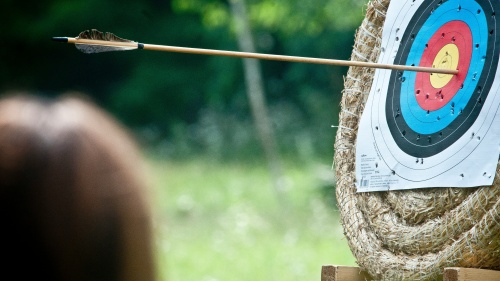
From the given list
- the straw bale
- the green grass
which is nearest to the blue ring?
the straw bale

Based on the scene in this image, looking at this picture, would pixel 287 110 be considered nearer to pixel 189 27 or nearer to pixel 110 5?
pixel 189 27

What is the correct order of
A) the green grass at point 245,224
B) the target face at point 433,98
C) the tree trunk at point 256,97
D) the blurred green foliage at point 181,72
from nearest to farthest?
the target face at point 433,98 → the green grass at point 245,224 → the tree trunk at point 256,97 → the blurred green foliage at point 181,72

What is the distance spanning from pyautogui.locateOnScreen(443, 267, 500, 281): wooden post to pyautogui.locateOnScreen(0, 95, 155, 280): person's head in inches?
32.8

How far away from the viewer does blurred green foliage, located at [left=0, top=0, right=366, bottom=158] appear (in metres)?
6.70

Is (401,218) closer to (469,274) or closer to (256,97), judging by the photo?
(469,274)

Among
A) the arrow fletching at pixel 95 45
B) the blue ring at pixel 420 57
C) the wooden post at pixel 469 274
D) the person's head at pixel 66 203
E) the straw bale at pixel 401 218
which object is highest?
the blue ring at pixel 420 57

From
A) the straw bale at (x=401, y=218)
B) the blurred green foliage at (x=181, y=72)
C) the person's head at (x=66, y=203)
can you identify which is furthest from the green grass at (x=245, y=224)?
the person's head at (x=66, y=203)

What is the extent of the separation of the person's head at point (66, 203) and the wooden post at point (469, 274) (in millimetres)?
833

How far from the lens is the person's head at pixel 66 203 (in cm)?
62

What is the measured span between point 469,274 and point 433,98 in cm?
43

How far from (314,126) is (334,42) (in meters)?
0.74

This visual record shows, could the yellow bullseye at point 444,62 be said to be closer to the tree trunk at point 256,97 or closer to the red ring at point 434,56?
the red ring at point 434,56

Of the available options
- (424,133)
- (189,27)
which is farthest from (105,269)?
(189,27)

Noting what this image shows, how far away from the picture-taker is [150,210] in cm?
67
